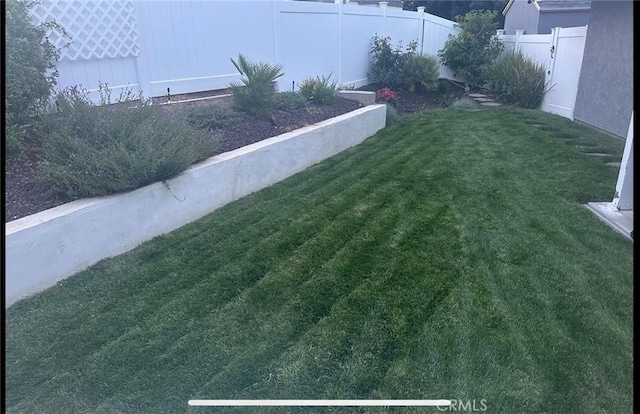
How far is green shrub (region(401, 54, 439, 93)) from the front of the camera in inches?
443

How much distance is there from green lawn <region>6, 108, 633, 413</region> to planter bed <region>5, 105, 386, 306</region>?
141 millimetres

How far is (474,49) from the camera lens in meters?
13.3

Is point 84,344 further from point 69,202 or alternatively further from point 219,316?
point 69,202

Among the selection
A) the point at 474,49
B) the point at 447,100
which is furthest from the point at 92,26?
the point at 474,49

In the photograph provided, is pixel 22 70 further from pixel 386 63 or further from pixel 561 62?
pixel 561 62

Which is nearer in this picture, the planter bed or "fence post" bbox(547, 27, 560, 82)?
the planter bed

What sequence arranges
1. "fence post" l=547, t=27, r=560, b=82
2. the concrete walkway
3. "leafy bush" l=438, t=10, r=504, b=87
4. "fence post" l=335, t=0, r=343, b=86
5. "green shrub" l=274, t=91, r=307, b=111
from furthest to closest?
"leafy bush" l=438, t=10, r=504, b=87, "fence post" l=547, t=27, r=560, b=82, "fence post" l=335, t=0, r=343, b=86, "green shrub" l=274, t=91, r=307, b=111, the concrete walkway

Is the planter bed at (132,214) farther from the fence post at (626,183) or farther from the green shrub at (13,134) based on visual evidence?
the fence post at (626,183)

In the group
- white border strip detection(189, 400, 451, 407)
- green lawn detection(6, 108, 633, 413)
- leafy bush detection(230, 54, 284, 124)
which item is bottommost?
white border strip detection(189, 400, 451, 407)

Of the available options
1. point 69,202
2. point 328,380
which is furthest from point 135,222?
point 328,380

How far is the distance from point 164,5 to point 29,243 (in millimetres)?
4353

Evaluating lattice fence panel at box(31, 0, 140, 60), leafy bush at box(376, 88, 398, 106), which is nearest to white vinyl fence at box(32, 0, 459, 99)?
lattice fence panel at box(31, 0, 140, 60)

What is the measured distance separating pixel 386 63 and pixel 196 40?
5.69 meters

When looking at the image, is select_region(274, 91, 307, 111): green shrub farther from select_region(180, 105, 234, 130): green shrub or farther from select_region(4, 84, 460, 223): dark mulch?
select_region(180, 105, 234, 130): green shrub
